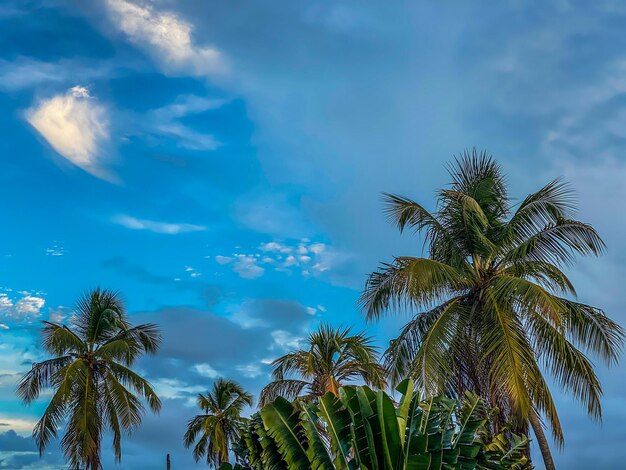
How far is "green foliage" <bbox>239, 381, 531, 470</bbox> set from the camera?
48.0ft

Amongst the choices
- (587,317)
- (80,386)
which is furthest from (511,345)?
(80,386)

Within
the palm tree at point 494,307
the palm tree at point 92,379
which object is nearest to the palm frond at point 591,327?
the palm tree at point 494,307

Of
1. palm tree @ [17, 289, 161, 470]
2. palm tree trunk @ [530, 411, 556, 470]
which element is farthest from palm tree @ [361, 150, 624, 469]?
palm tree @ [17, 289, 161, 470]

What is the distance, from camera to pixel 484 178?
78.9 feet

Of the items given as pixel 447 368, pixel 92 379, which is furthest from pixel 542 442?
pixel 92 379

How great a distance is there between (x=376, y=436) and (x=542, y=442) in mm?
7906

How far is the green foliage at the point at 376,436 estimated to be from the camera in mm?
14633

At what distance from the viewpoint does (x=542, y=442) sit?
20.5m

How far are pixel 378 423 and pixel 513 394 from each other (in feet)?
20.2

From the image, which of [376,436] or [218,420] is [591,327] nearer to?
[376,436]

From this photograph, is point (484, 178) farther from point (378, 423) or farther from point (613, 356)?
point (378, 423)

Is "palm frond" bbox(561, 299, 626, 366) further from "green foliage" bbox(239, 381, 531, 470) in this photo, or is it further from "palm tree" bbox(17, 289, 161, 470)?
"palm tree" bbox(17, 289, 161, 470)

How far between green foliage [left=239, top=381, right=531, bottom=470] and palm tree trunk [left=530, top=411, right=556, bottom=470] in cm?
Answer: 181

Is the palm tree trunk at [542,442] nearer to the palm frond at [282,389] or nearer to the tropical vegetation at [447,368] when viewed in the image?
the tropical vegetation at [447,368]
